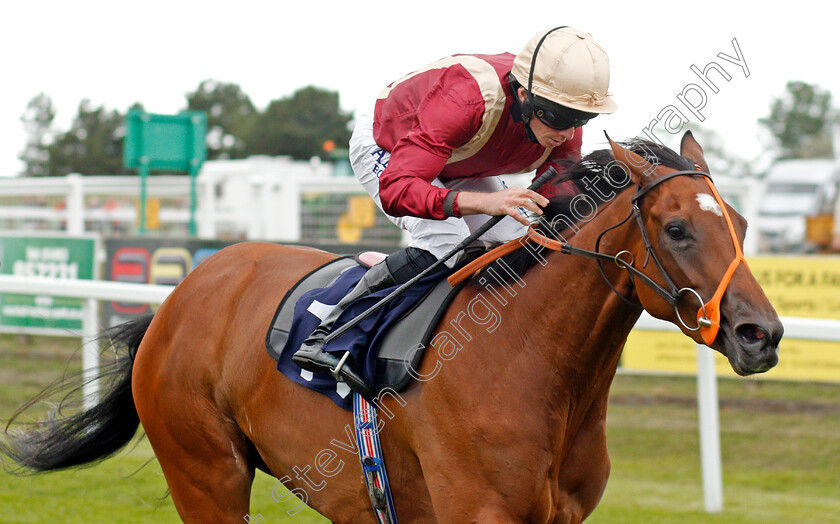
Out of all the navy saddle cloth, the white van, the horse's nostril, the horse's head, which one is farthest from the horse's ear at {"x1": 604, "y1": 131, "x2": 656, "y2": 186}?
the white van

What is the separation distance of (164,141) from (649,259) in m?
8.87

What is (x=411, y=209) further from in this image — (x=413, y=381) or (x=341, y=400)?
(x=341, y=400)

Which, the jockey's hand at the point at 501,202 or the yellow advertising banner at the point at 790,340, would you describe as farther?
the yellow advertising banner at the point at 790,340

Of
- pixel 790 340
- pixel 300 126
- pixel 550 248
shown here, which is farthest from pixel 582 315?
pixel 300 126

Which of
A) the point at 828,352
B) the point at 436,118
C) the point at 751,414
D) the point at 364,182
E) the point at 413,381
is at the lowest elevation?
the point at 751,414

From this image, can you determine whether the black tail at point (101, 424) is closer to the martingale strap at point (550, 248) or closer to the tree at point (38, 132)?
the martingale strap at point (550, 248)

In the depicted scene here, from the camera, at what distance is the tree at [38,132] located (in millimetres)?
28062

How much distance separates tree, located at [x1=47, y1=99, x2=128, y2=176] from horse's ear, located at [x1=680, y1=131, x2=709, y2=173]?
29.9 meters

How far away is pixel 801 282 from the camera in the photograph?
7016mm

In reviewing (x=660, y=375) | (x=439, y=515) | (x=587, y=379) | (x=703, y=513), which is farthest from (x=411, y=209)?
(x=660, y=375)

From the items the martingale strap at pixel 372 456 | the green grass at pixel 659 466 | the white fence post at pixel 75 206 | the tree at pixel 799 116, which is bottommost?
the tree at pixel 799 116

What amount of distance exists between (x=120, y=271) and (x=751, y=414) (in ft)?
16.9

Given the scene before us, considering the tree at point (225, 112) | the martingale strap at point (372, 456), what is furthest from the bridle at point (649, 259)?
the tree at point (225, 112)

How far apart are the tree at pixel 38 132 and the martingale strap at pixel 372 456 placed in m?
26.9
